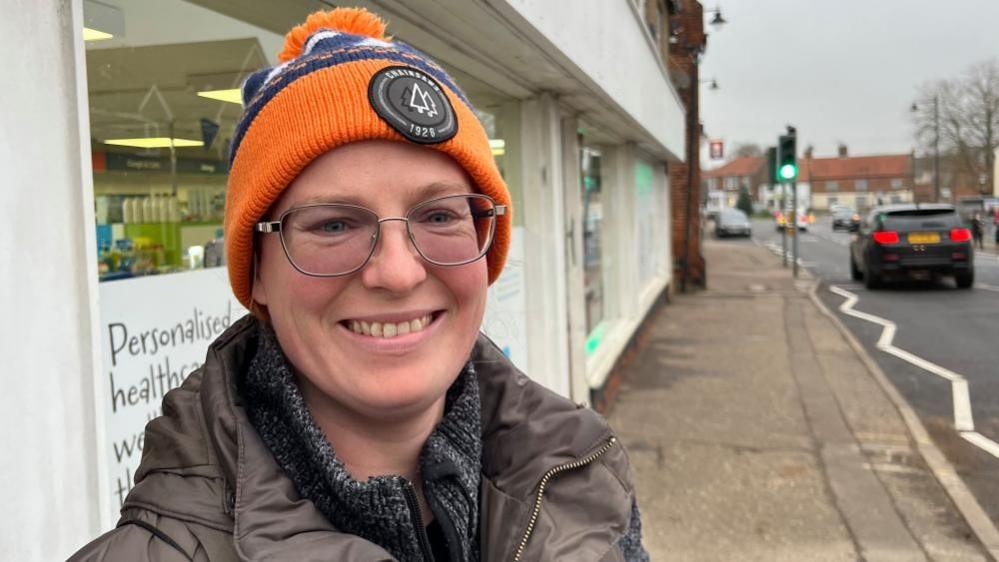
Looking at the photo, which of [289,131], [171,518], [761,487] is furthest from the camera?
[761,487]

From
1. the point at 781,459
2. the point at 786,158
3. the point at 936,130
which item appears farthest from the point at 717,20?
the point at 936,130

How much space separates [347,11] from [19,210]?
0.74 meters

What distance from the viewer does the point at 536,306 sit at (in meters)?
5.16

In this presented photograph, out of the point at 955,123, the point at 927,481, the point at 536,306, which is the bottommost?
the point at 927,481

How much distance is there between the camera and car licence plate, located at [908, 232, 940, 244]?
14.6m

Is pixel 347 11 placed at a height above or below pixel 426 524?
above

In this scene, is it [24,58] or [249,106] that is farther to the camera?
[24,58]

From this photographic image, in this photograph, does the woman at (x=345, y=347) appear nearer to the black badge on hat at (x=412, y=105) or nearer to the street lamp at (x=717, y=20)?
the black badge on hat at (x=412, y=105)

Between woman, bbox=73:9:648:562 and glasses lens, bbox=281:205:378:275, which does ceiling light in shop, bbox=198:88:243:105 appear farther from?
glasses lens, bbox=281:205:378:275

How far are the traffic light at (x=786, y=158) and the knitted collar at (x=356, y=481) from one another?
1612 centimetres

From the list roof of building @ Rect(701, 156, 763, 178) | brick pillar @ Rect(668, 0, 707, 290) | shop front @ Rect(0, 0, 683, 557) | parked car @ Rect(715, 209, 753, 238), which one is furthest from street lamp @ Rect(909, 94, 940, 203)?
roof of building @ Rect(701, 156, 763, 178)

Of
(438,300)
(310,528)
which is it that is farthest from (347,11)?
(310,528)

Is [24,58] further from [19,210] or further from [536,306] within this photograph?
[536,306]

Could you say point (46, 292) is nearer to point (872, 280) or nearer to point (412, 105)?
point (412, 105)
